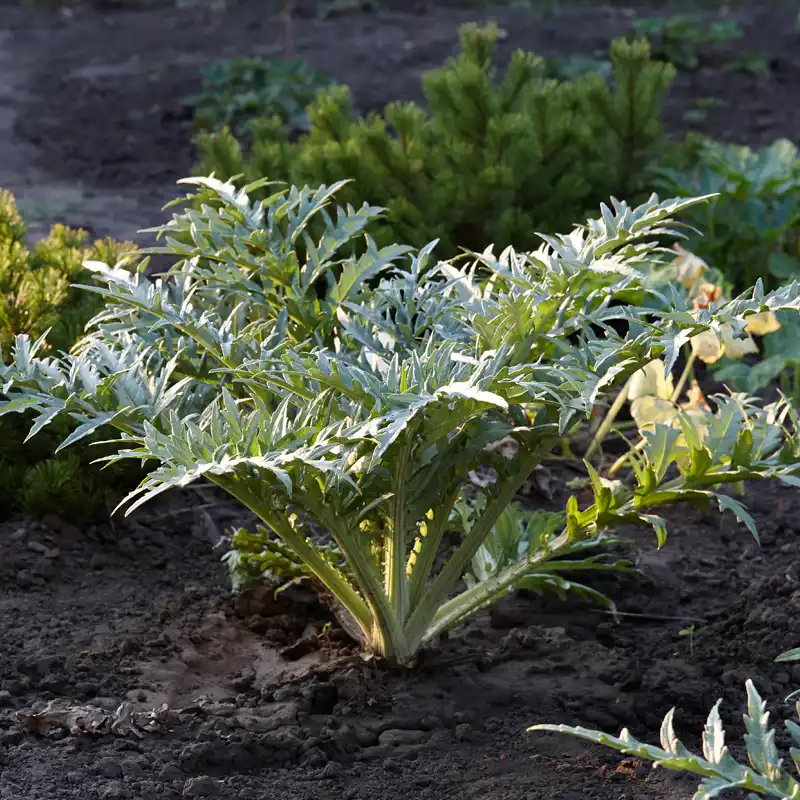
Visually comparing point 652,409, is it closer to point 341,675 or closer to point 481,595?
point 481,595

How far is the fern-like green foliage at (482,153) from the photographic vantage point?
4.47 metres

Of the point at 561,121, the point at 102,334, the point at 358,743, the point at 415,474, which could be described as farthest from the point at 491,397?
the point at 561,121

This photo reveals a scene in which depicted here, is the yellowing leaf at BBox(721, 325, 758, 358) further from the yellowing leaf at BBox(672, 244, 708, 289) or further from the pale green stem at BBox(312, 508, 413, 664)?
the pale green stem at BBox(312, 508, 413, 664)

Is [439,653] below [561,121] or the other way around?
below

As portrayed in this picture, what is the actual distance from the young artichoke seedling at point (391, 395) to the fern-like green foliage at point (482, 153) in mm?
1502

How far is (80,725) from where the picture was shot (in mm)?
2447

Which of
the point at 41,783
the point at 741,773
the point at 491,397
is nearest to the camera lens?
the point at 741,773

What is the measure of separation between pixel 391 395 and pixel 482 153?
276 centimetres

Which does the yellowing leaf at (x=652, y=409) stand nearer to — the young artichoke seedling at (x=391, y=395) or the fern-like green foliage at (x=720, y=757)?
the young artichoke seedling at (x=391, y=395)

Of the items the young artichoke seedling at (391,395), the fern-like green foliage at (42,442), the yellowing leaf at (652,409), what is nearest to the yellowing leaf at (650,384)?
the yellowing leaf at (652,409)

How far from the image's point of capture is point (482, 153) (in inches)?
184

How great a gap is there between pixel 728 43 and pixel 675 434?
7664 mm

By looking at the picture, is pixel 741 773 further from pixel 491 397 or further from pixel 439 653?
pixel 439 653

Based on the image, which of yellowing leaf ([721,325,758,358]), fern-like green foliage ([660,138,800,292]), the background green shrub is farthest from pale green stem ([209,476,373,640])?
the background green shrub
